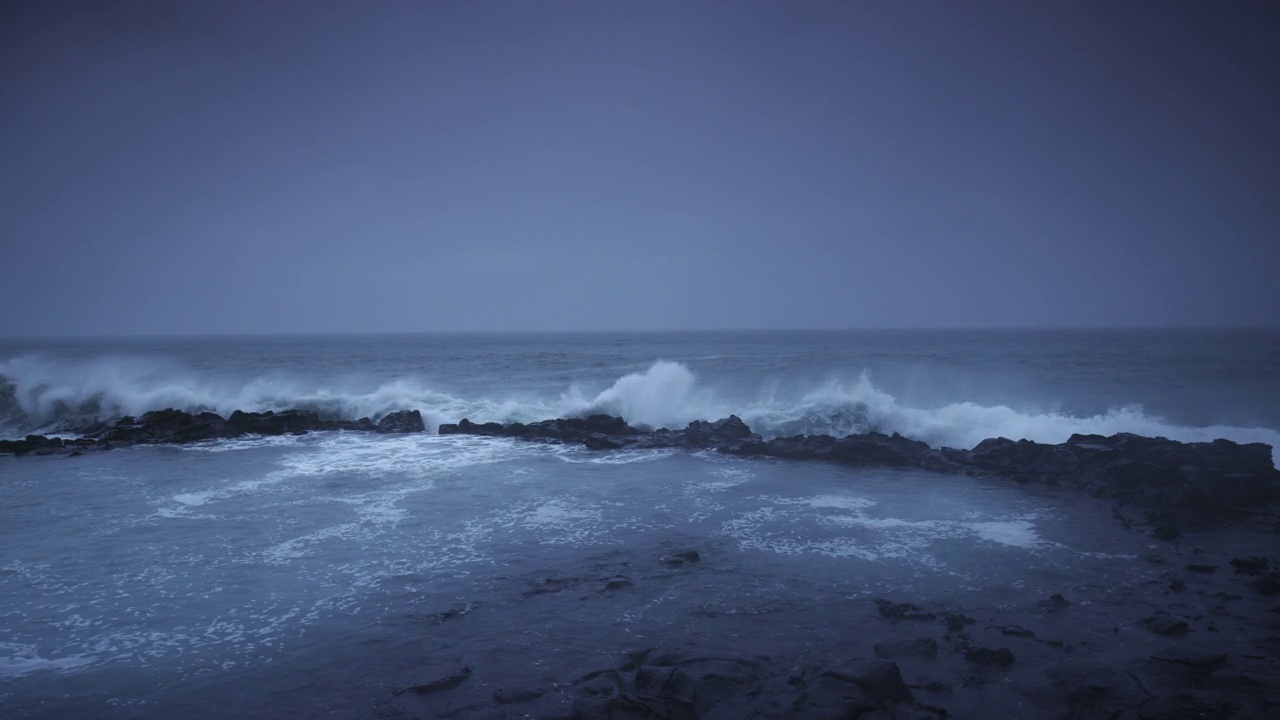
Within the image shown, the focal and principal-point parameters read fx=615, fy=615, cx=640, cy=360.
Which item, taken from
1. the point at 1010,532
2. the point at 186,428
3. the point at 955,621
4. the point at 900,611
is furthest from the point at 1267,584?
the point at 186,428

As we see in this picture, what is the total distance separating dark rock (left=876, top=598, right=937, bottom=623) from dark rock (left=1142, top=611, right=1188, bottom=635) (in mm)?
2768

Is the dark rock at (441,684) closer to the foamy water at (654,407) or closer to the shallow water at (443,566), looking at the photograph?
the shallow water at (443,566)

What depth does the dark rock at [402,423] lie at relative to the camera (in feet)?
82.8

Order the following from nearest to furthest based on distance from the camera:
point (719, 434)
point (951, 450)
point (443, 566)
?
point (443, 566) → point (951, 450) → point (719, 434)

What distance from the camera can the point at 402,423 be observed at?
25.6 m

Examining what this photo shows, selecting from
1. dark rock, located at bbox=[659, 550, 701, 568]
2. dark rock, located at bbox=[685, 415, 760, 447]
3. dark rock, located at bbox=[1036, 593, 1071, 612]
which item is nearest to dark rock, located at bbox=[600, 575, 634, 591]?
dark rock, located at bbox=[659, 550, 701, 568]

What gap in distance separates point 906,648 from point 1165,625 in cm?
374

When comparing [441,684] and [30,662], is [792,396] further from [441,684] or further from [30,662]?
[30,662]

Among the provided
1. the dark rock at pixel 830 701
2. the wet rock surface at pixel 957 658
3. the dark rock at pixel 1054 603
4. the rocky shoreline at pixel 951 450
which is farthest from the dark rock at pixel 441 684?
the rocky shoreline at pixel 951 450

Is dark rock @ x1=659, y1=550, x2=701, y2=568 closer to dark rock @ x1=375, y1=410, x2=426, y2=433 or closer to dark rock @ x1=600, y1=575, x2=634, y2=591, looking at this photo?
dark rock @ x1=600, y1=575, x2=634, y2=591

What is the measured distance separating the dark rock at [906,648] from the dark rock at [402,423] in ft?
70.3

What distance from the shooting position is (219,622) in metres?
8.71

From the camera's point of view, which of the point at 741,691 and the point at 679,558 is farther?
the point at 679,558

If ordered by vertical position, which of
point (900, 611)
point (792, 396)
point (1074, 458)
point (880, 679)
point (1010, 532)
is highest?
point (1074, 458)
